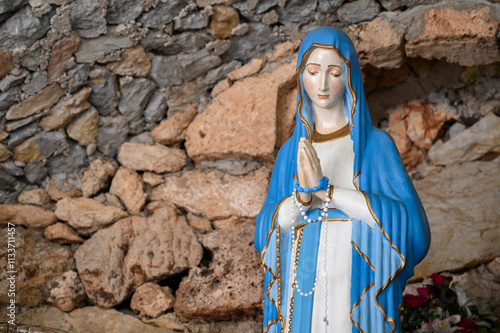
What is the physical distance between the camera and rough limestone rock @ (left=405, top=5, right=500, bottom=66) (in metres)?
3.53

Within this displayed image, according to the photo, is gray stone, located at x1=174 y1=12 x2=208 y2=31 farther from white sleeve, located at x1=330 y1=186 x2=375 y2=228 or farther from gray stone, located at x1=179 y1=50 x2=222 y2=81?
white sleeve, located at x1=330 y1=186 x2=375 y2=228

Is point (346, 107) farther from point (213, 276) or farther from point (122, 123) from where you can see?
point (122, 123)

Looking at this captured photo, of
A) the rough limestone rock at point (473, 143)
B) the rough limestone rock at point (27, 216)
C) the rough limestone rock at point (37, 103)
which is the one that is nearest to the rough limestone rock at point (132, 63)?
the rough limestone rock at point (37, 103)

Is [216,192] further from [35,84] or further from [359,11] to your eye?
[359,11]

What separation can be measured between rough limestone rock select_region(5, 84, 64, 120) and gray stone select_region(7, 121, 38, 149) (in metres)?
0.09

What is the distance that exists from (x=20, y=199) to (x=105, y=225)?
0.54 metres

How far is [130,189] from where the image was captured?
3895 millimetres

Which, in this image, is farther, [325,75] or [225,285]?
[225,285]

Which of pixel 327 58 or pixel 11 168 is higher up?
pixel 327 58

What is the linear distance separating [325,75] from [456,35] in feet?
4.12

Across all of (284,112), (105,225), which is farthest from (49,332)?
(284,112)

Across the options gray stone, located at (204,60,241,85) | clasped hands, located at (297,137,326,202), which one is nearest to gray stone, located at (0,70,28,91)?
gray stone, located at (204,60,241,85)

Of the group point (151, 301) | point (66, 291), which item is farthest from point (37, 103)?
point (151, 301)

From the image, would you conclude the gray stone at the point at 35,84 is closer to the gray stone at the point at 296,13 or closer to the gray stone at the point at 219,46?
the gray stone at the point at 219,46
